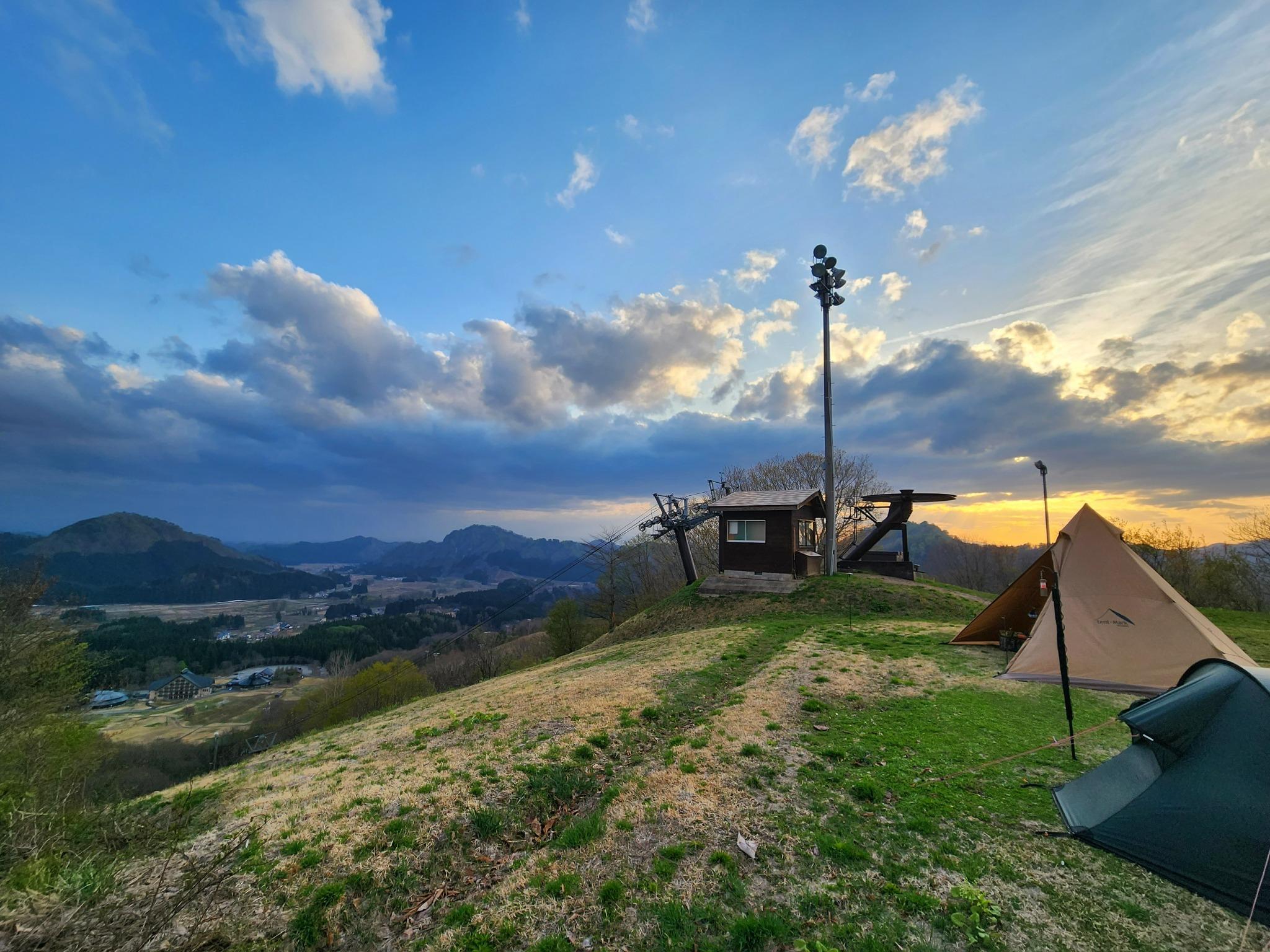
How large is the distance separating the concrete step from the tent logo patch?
14995 mm

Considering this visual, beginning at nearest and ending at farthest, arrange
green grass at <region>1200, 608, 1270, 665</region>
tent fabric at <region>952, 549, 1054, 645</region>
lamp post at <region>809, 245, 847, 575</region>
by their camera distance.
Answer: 1. green grass at <region>1200, 608, 1270, 665</region>
2. tent fabric at <region>952, 549, 1054, 645</region>
3. lamp post at <region>809, 245, 847, 575</region>

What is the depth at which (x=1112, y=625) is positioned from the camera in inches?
452

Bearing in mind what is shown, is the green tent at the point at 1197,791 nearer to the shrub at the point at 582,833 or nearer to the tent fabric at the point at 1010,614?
the shrub at the point at 582,833

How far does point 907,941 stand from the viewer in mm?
4449

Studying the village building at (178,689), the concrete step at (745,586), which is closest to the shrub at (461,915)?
the concrete step at (745,586)

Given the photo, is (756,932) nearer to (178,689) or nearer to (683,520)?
(683,520)

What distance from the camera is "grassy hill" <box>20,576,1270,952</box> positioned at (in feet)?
15.9

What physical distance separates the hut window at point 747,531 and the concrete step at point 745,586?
7.72 ft

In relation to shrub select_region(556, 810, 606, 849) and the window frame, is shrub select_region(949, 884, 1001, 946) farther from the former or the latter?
the window frame

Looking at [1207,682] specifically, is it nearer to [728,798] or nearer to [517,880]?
[728,798]

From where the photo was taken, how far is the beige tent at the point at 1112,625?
35.3ft

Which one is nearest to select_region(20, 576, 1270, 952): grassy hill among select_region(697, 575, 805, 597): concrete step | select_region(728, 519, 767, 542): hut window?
select_region(697, 575, 805, 597): concrete step

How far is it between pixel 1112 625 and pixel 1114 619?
6.7 inches

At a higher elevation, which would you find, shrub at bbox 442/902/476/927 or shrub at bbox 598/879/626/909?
shrub at bbox 598/879/626/909
